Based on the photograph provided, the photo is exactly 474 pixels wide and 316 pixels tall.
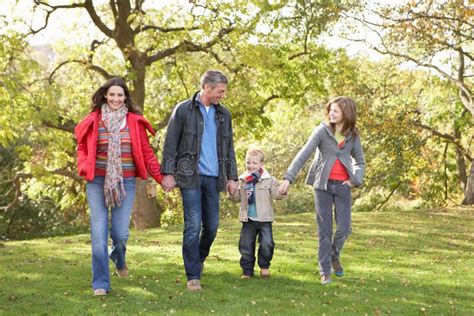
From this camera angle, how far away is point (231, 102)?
2100 cm

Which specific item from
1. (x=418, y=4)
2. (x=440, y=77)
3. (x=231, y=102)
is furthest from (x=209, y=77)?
(x=440, y=77)

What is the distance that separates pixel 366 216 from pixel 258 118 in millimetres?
5986

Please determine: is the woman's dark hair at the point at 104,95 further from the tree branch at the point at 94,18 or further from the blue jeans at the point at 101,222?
the tree branch at the point at 94,18

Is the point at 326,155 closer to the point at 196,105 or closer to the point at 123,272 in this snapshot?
the point at 196,105

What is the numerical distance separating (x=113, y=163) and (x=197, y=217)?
3.41 ft

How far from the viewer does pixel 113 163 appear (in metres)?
6.98

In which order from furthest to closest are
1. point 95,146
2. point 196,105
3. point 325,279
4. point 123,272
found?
point 123,272
point 325,279
point 196,105
point 95,146

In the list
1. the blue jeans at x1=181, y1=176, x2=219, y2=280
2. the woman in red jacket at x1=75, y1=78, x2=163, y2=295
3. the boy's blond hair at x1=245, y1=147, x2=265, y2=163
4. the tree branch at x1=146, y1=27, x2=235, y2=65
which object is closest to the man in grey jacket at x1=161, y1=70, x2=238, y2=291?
the blue jeans at x1=181, y1=176, x2=219, y2=280

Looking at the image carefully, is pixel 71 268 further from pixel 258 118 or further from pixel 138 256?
pixel 258 118

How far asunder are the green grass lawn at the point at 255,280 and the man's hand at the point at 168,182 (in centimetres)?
112

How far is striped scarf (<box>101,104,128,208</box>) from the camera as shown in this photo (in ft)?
22.8

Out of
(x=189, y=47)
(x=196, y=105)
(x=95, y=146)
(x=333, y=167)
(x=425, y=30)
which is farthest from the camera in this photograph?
(x=189, y=47)

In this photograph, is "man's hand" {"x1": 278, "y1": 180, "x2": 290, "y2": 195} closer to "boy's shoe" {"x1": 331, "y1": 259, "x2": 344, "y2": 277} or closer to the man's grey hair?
the man's grey hair

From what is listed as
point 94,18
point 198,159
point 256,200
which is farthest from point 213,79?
point 94,18
